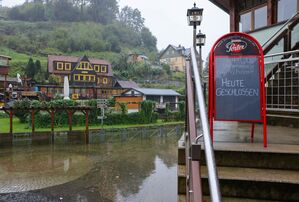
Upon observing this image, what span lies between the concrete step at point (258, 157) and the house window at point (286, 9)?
17.9 feet

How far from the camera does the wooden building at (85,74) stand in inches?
1617

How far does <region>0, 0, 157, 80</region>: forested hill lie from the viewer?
77.2m

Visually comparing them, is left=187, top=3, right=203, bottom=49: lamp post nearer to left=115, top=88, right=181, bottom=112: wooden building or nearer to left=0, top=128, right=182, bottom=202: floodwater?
left=0, top=128, right=182, bottom=202: floodwater

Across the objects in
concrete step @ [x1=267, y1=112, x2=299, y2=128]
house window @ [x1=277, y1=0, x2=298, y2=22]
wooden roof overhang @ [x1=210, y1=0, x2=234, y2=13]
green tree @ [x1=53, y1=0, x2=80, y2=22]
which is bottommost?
concrete step @ [x1=267, y1=112, x2=299, y2=128]

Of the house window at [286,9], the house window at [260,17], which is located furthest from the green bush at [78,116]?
the house window at [286,9]

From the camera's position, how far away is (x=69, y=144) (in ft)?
62.6

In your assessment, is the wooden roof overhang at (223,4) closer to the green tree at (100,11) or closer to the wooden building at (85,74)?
the wooden building at (85,74)

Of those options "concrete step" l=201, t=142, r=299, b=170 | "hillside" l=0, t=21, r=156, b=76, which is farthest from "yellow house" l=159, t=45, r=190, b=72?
"concrete step" l=201, t=142, r=299, b=170

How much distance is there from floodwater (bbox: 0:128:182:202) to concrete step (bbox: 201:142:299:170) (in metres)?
6.05

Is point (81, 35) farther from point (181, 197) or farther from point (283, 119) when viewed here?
point (181, 197)

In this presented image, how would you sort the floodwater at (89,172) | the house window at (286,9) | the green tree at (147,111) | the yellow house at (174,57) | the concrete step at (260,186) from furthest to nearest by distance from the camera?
the yellow house at (174,57), the green tree at (147,111), the floodwater at (89,172), the house window at (286,9), the concrete step at (260,186)

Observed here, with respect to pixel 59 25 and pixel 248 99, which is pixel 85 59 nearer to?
pixel 248 99

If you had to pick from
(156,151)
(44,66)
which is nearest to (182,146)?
(156,151)

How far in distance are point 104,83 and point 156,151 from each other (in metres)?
31.3
